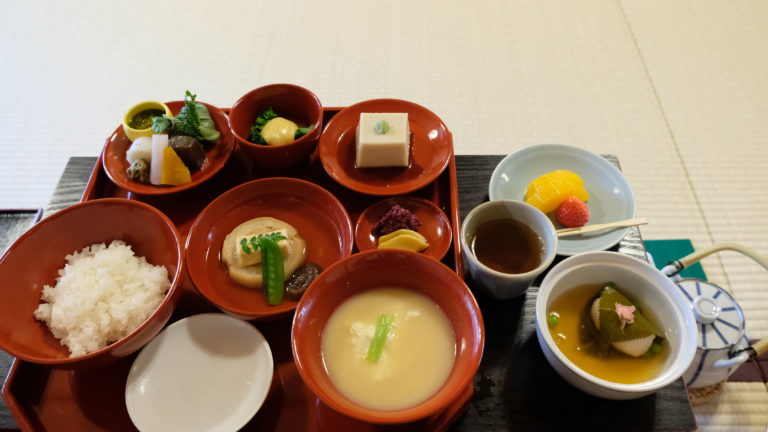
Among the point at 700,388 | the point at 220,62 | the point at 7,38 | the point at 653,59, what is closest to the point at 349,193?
the point at 700,388

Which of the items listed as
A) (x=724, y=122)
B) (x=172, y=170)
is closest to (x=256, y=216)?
(x=172, y=170)

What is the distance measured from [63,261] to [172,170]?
1.38 feet

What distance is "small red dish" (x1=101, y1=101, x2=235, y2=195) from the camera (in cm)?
156

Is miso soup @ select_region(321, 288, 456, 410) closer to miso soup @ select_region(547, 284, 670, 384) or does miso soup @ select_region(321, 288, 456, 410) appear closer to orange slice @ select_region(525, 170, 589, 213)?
miso soup @ select_region(547, 284, 670, 384)

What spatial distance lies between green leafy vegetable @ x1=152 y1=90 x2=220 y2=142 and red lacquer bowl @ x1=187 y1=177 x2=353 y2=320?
1.02ft

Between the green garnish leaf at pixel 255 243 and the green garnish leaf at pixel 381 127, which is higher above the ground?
the green garnish leaf at pixel 381 127

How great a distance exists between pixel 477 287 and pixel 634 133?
64.3 inches

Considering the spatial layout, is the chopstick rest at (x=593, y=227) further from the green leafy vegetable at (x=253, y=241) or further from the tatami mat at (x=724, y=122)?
the green leafy vegetable at (x=253, y=241)

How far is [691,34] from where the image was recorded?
287cm

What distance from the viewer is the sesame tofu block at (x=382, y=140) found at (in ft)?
5.23

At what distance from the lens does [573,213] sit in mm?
1627

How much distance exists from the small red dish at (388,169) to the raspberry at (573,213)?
462 millimetres

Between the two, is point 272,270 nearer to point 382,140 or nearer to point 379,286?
point 379,286

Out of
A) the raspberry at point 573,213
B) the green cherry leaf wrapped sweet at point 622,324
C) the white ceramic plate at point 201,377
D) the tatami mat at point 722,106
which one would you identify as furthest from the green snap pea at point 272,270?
the tatami mat at point 722,106
